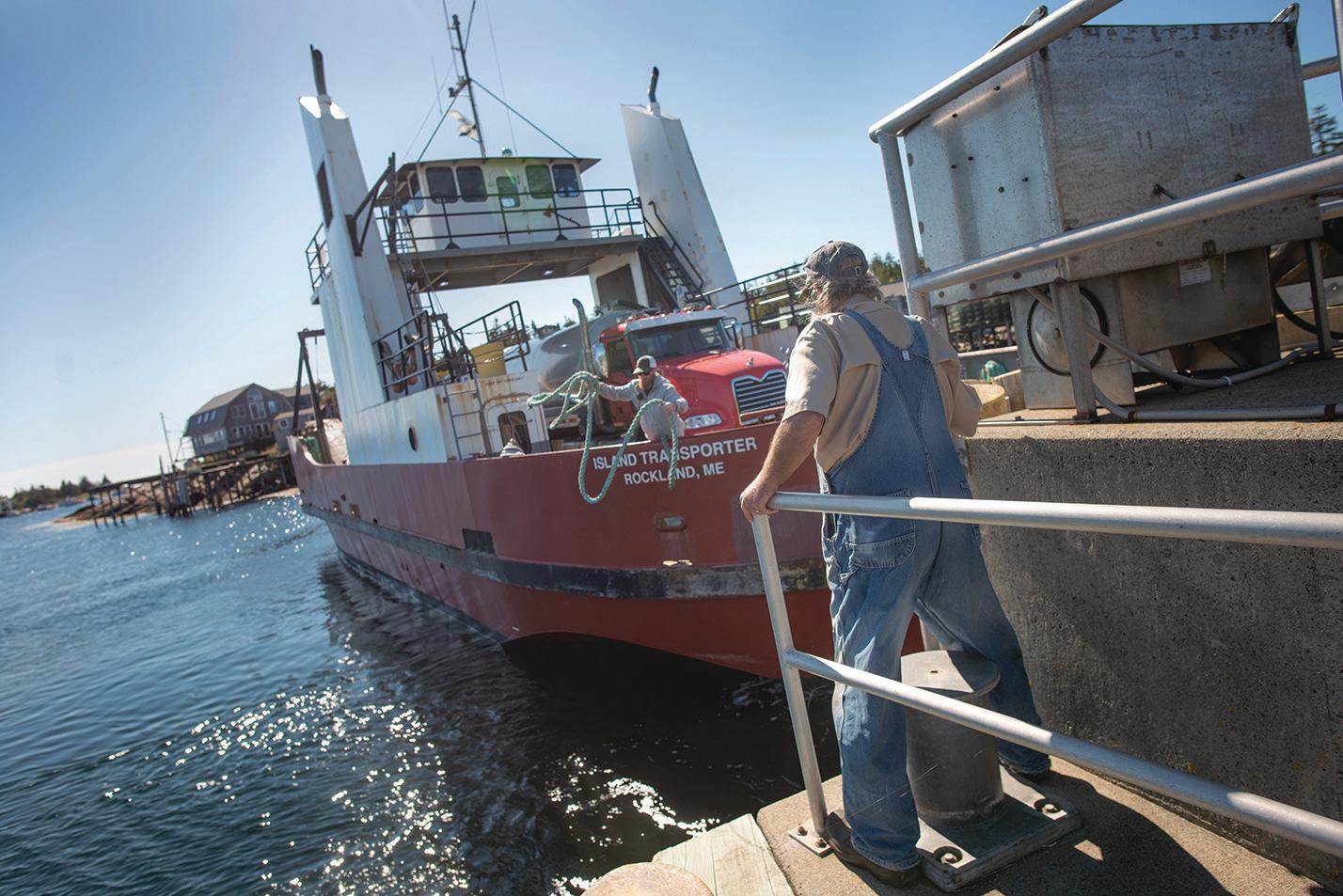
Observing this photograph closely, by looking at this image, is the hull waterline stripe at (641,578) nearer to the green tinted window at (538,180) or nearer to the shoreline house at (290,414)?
the green tinted window at (538,180)

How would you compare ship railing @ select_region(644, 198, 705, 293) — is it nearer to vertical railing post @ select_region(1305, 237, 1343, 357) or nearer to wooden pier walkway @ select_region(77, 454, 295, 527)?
vertical railing post @ select_region(1305, 237, 1343, 357)

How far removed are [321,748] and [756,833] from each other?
586 cm

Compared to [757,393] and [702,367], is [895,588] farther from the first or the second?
[702,367]

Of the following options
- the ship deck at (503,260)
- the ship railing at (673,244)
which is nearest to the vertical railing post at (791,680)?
the ship railing at (673,244)

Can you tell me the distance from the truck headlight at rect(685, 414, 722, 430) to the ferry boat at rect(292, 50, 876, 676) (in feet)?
0.07

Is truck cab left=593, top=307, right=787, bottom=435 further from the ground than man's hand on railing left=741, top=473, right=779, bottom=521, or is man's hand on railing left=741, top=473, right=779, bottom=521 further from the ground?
truck cab left=593, top=307, right=787, bottom=435

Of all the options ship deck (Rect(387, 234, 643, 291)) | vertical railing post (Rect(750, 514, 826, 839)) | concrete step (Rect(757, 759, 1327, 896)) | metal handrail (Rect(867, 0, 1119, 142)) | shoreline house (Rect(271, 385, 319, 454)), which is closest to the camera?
concrete step (Rect(757, 759, 1327, 896))

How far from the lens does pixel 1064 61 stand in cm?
257

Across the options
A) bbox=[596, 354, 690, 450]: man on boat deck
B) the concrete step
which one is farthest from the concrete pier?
bbox=[596, 354, 690, 450]: man on boat deck

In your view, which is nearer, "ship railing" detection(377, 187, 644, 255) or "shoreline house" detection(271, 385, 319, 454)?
"ship railing" detection(377, 187, 644, 255)

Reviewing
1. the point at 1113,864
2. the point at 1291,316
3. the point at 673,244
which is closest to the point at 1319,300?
the point at 1291,316

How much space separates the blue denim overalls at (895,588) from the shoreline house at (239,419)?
89709mm

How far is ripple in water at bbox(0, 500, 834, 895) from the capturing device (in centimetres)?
511

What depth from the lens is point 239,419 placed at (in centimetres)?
8556
